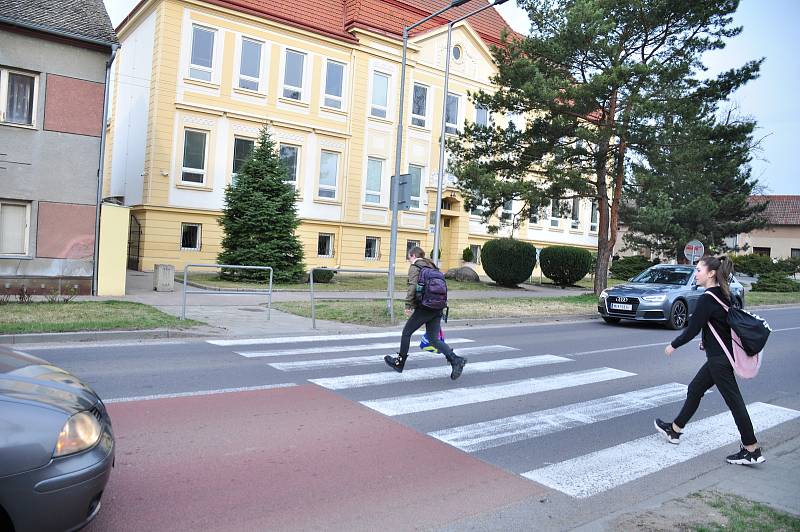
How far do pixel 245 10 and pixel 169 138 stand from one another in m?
6.33

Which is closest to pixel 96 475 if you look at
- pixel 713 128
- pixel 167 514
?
pixel 167 514

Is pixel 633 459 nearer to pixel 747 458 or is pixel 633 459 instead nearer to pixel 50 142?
pixel 747 458

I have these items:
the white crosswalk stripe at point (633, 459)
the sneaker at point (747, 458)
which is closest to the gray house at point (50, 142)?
the white crosswalk stripe at point (633, 459)

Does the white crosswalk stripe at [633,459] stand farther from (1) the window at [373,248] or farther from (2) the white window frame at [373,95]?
(2) the white window frame at [373,95]

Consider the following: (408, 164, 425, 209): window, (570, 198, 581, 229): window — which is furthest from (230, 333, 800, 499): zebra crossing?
(570, 198, 581, 229): window

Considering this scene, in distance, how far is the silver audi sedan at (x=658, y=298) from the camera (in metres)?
15.8

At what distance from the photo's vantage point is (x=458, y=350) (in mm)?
11188

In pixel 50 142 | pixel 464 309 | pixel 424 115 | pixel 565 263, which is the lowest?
pixel 464 309

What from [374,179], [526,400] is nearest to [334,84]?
[374,179]

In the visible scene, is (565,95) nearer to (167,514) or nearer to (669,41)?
(669,41)

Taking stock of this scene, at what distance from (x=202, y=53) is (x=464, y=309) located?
16.7 meters

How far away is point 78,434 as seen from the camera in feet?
10.7

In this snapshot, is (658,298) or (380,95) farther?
(380,95)

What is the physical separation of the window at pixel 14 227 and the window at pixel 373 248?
58.1 ft
